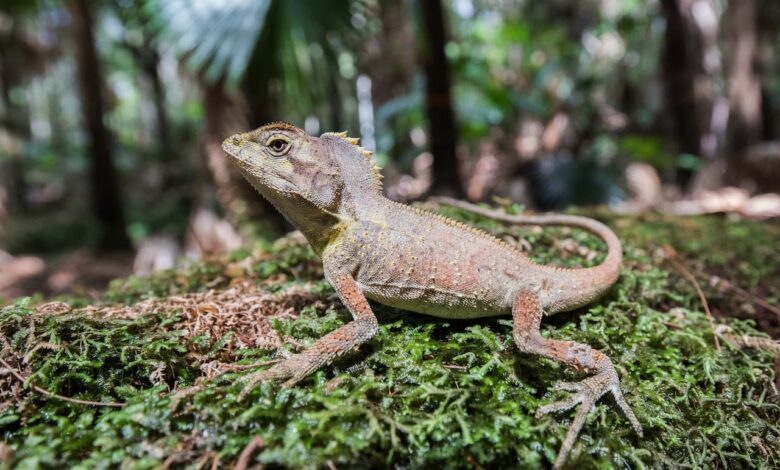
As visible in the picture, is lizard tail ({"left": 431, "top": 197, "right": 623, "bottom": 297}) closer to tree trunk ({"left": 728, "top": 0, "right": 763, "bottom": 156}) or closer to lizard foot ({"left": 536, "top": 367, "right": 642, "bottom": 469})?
lizard foot ({"left": 536, "top": 367, "right": 642, "bottom": 469})

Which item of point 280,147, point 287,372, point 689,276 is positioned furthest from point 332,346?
point 689,276

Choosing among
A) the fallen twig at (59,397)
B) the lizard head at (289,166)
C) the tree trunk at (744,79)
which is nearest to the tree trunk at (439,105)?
the lizard head at (289,166)

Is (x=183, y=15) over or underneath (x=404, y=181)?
over

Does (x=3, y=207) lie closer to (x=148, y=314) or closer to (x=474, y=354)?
(x=148, y=314)

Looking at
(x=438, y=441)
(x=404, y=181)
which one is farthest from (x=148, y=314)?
(x=404, y=181)

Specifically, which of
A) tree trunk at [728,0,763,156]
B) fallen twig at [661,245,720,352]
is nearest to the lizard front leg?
fallen twig at [661,245,720,352]

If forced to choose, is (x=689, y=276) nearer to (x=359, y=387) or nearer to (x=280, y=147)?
(x=359, y=387)
